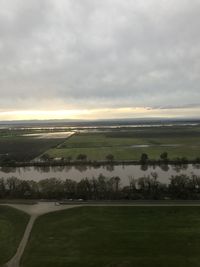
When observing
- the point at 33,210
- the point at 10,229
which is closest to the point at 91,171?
the point at 33,210

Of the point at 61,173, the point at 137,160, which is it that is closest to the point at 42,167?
the point at 61,173

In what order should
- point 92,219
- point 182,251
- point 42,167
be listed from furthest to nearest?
point 42,167
point 92,219
point 182,251

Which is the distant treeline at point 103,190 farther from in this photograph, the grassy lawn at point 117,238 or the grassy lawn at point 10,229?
the grassy lawn at point 10,229

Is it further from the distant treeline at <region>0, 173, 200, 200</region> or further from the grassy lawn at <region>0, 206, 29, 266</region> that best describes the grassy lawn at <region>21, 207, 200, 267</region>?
the distant treeline at <region>0, 173, 200, 200</region>

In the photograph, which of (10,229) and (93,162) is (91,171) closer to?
(93,162)

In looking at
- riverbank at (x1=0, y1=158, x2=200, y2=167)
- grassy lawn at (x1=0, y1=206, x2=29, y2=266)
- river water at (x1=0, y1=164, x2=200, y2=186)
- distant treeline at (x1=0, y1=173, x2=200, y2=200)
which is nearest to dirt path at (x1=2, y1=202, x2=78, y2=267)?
grassy lawn at (x1=0, y1=206, x2=29, y2=266)

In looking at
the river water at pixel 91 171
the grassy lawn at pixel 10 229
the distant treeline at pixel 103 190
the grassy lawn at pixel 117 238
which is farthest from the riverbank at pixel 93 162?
the grassy lawn at pixel 10 229

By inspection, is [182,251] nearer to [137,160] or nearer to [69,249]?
[69,249]
